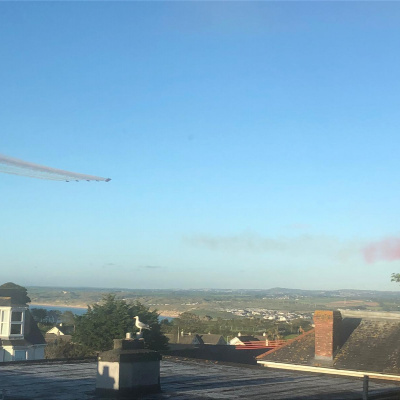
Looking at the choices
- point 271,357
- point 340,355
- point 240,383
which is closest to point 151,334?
point 271,357

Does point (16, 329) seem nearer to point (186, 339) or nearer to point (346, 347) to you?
point (346, 347)

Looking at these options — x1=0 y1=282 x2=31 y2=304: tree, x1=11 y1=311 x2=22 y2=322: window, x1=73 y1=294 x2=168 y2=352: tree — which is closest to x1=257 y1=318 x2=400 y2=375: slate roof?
x1=73 y1=294 x2=168 y2=352: tree

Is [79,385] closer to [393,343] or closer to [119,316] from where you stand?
[393,343]

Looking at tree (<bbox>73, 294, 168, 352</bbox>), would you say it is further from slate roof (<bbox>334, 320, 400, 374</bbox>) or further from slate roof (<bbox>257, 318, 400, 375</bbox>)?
slate roof (<bbox>334, 320, 400, 374</bbox>)

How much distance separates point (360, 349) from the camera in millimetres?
29125

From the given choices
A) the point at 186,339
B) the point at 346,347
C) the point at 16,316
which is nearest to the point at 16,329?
the point at 16,316

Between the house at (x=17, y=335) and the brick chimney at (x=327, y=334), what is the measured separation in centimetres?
2179

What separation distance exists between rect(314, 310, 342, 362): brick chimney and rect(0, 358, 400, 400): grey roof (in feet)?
14.4

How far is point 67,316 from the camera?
168 metres

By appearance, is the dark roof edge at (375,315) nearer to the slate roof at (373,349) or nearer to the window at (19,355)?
the slate roof at (373,349)

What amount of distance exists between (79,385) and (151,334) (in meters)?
35.7

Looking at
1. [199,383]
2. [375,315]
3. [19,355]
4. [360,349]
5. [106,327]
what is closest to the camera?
[199,383]

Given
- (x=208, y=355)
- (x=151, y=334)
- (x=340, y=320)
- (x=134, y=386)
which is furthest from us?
(x=151, y=334)

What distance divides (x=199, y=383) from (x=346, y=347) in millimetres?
12187
